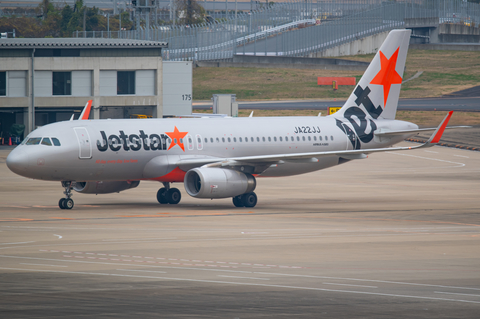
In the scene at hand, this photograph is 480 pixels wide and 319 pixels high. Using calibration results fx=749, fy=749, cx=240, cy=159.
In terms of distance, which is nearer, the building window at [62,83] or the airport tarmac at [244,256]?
the airport tarmac at [244,256]

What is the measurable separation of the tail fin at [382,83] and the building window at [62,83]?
36552 millimetres

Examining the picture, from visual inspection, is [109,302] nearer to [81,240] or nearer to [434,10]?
[81,240]

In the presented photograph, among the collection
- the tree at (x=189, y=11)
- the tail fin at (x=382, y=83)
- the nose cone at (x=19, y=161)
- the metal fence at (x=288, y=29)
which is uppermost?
the tree at (x=189, y=11)

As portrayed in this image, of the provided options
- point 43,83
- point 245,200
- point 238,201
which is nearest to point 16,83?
point 43,83

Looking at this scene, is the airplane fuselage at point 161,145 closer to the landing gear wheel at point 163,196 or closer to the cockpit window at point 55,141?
the cockpit window at point 55,141

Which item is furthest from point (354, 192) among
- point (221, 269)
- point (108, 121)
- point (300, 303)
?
point (300, 303)

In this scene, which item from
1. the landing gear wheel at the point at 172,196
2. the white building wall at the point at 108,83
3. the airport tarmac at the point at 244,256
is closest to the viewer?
the airport tarmac at the point at 244,256

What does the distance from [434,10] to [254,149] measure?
4760 inches

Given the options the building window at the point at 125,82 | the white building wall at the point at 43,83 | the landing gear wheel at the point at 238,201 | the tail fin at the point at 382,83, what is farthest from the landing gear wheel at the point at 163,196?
the white building wall at the point at 43,83

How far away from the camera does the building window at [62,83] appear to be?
7150cm

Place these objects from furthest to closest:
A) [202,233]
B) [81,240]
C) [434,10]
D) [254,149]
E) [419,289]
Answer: [434,10]
[254,149]
[202,233]
[81,240]
[419,289]

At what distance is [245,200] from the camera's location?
1443 inches

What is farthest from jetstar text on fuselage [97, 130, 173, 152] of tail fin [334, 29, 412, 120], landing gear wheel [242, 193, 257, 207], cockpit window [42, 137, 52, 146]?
tail fin [334, 29, 412, 120]

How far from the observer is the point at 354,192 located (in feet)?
143
